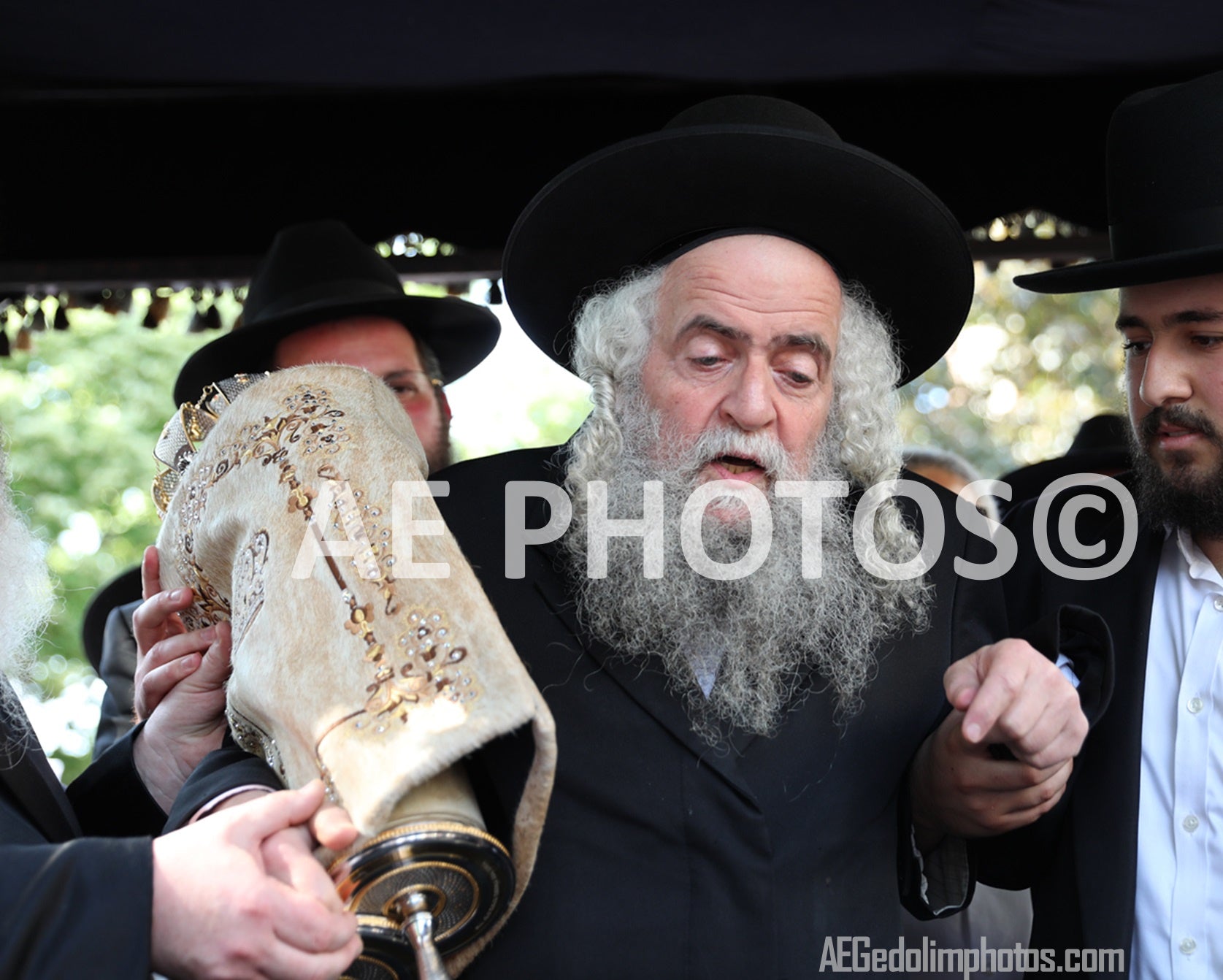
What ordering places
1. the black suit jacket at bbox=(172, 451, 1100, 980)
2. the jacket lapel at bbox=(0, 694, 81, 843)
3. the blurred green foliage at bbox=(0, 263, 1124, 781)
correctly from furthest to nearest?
the blurred green foliage at bbox=(0, 263, 1124, 781)
the black suit jacket at bbox=(172, 451, 1100, 980)
the jacket lapel at bbox=(0, 694, 81, 843)

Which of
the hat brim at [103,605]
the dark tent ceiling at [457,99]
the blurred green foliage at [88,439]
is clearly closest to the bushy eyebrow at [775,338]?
the dark tent ceiling at [457,99]

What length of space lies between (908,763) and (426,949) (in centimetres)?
119

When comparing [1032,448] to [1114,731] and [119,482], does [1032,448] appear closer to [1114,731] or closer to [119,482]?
[119,482]

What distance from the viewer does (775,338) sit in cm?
289

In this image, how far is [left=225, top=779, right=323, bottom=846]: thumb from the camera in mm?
1808

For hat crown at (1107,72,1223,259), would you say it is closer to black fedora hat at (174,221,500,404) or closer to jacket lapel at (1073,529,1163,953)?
jacket lapel at (1073,529,1163,953)

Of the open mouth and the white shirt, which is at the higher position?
the open mouth

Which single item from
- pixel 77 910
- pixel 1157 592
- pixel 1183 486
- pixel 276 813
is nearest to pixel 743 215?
pixel 1183 486

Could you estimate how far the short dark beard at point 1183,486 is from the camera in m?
2.88

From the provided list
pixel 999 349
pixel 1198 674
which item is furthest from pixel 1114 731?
pixel 999 349

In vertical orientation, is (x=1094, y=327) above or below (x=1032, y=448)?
above

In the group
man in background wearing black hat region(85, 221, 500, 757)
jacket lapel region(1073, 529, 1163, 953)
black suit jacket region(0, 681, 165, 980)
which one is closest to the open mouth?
jacket lapel region(1073, 529, 1163, 953)

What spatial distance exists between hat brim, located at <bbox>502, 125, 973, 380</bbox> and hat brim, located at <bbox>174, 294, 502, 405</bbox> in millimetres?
1264

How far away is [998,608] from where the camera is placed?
2.91m
